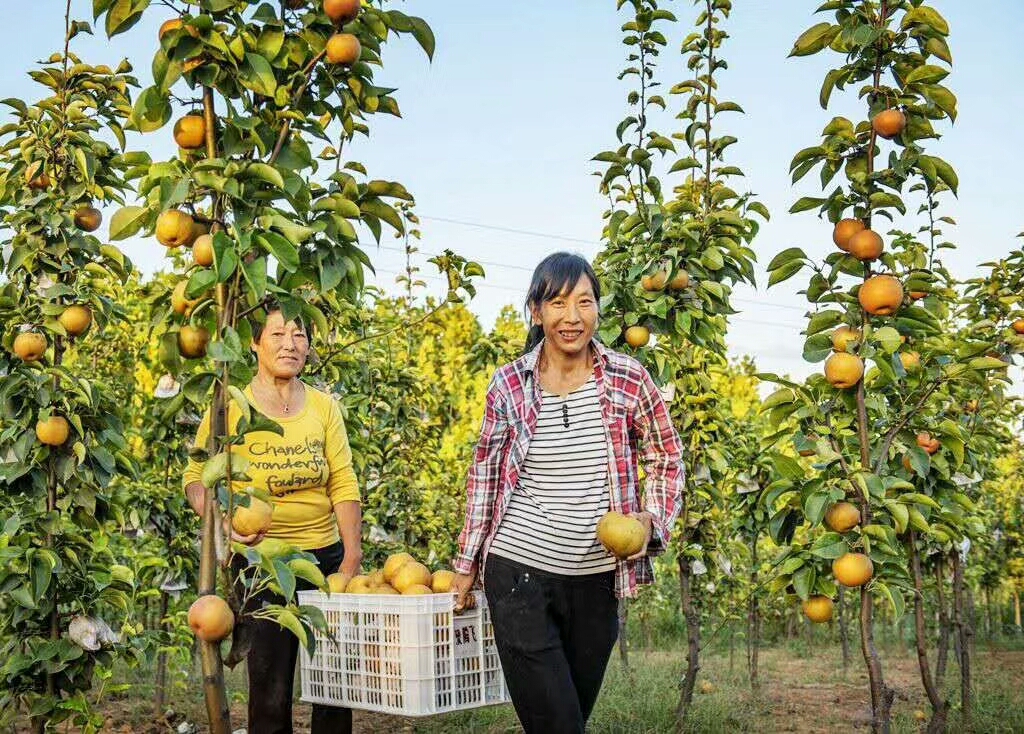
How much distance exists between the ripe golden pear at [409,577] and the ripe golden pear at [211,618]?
123 cm

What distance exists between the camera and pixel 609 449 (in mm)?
2861

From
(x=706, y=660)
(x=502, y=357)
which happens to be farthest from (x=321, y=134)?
(x=706, y=660)

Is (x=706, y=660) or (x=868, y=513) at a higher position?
(x=868, y=513)

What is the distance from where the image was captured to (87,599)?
3721 mm

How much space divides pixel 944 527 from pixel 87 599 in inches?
122

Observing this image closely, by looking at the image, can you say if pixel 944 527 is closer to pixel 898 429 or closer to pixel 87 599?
pixel 898 429

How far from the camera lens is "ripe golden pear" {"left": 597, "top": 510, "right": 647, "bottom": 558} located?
104 inches

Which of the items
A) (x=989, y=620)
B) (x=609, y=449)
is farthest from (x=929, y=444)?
(x=989, y=620)

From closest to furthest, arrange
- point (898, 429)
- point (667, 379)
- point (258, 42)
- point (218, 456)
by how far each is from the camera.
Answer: point (218, 456)
point (258, 42)
point (898, 429)
point (667, 379)

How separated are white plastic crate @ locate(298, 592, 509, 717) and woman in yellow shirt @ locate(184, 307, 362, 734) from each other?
14cm

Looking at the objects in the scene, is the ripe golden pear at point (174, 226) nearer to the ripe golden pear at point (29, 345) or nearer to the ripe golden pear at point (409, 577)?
the ripe golden pear at point (409, 577)

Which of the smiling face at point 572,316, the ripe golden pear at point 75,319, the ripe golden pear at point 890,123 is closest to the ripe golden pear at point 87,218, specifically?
the ripe golden pear at point 75,319

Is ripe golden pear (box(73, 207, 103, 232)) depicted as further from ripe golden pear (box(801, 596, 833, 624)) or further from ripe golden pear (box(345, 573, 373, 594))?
ripe golden pear (box(801, 596, 833, 624))

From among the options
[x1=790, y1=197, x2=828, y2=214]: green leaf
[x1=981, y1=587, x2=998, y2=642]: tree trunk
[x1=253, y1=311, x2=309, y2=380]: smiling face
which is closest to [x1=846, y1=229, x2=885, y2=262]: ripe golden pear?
[x1=790, y1=197, x2=828, y2=214]: green leaf
